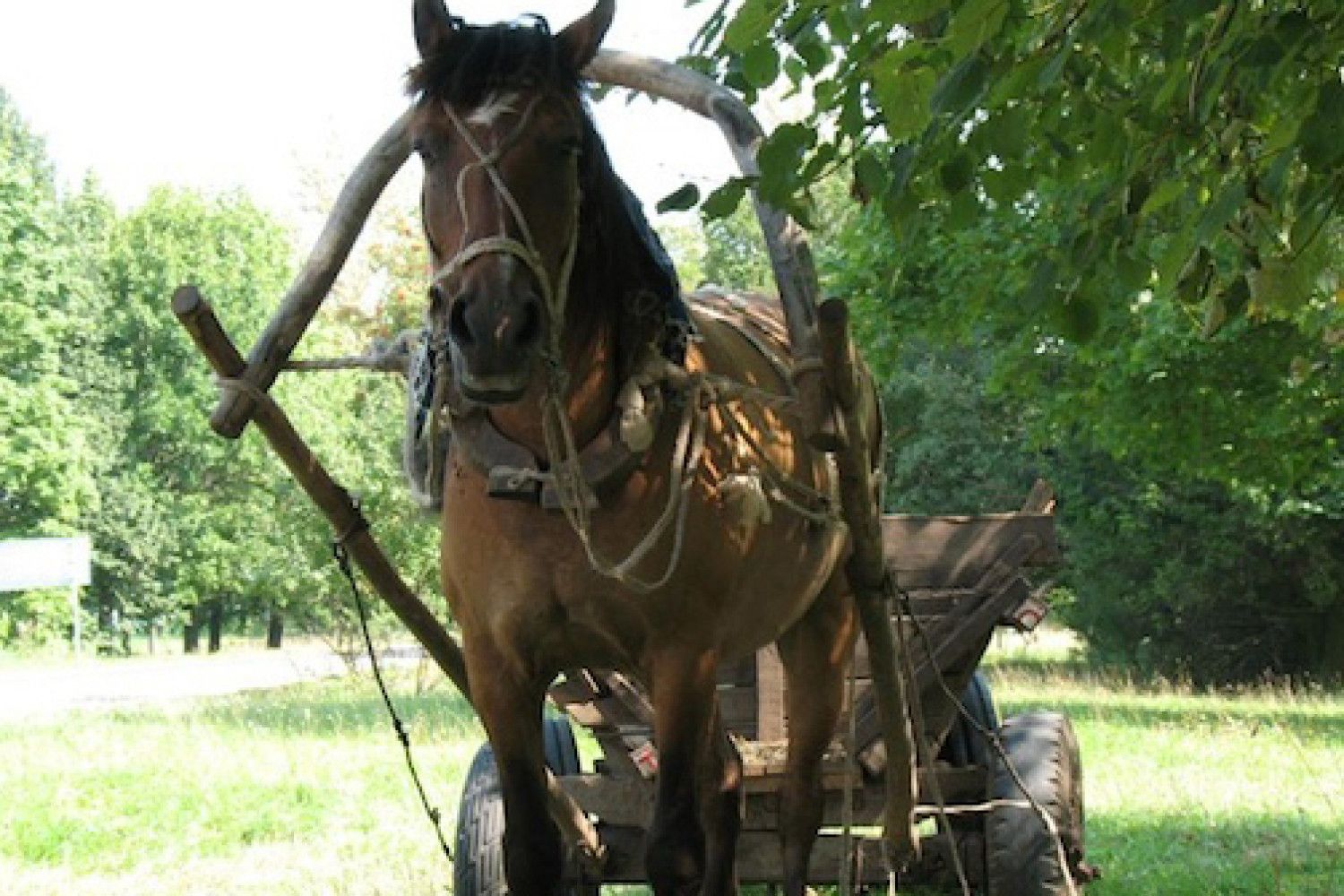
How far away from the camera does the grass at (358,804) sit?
7.92 meters

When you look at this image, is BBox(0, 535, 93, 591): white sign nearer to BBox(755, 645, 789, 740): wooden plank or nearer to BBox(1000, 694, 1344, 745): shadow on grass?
BBox(1000, 694, 1344, 745): shadow on grass

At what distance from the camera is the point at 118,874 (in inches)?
332

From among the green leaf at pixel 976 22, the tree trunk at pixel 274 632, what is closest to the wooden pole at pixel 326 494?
the green leaf at pixel 976 22

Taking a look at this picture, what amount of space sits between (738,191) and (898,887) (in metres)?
3.98

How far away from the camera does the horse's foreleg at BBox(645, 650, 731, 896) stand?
404 cm


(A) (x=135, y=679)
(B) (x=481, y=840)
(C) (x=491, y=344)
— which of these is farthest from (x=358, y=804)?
(A) (x=135, y=679)

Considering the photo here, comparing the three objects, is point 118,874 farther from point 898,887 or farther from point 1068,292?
point 1068,292

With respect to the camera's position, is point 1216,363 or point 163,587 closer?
point 1216,363

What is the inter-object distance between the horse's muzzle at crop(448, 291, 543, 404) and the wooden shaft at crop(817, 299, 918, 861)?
0.64 meters

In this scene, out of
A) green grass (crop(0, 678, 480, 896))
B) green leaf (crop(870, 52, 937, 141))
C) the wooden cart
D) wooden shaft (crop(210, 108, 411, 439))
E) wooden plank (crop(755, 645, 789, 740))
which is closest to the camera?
green leaf (crop(870, 52, 937, 141))

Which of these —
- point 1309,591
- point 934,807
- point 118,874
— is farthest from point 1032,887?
point 1309,591

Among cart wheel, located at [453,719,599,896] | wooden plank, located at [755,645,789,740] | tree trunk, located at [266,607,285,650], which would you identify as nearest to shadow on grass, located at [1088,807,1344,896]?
wooden plank, located at [755,645,789,740]

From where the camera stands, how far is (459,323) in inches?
133

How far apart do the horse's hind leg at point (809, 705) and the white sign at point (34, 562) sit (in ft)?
113
